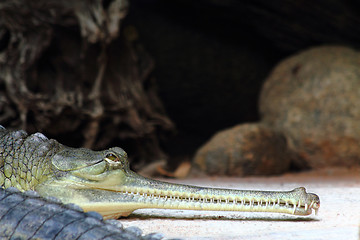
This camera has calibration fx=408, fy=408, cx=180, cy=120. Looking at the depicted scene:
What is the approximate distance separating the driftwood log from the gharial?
8.11ft

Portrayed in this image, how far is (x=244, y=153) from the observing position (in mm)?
5598

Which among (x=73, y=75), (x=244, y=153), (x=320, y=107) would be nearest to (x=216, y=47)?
(x=320, y=107)

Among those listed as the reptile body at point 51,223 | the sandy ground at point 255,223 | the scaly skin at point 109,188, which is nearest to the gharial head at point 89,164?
the scaly skin at point 109,188

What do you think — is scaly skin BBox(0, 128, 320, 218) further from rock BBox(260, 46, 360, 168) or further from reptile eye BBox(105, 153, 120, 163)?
rock BBox(260, 46, 360, 168)

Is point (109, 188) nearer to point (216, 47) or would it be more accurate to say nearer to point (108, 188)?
point (108, 188)

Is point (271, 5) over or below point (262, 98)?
over

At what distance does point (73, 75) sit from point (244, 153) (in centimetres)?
251

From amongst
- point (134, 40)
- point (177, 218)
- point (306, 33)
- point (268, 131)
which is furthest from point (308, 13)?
point (177, 218)

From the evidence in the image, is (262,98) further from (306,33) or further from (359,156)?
(359,156)

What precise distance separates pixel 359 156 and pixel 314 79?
1.33 metres

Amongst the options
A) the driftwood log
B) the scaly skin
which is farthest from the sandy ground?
the driftwood log

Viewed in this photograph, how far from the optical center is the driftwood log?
4859mm

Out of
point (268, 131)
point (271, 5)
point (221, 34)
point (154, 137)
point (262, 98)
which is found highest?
point (271, 5)

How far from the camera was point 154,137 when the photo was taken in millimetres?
6059
